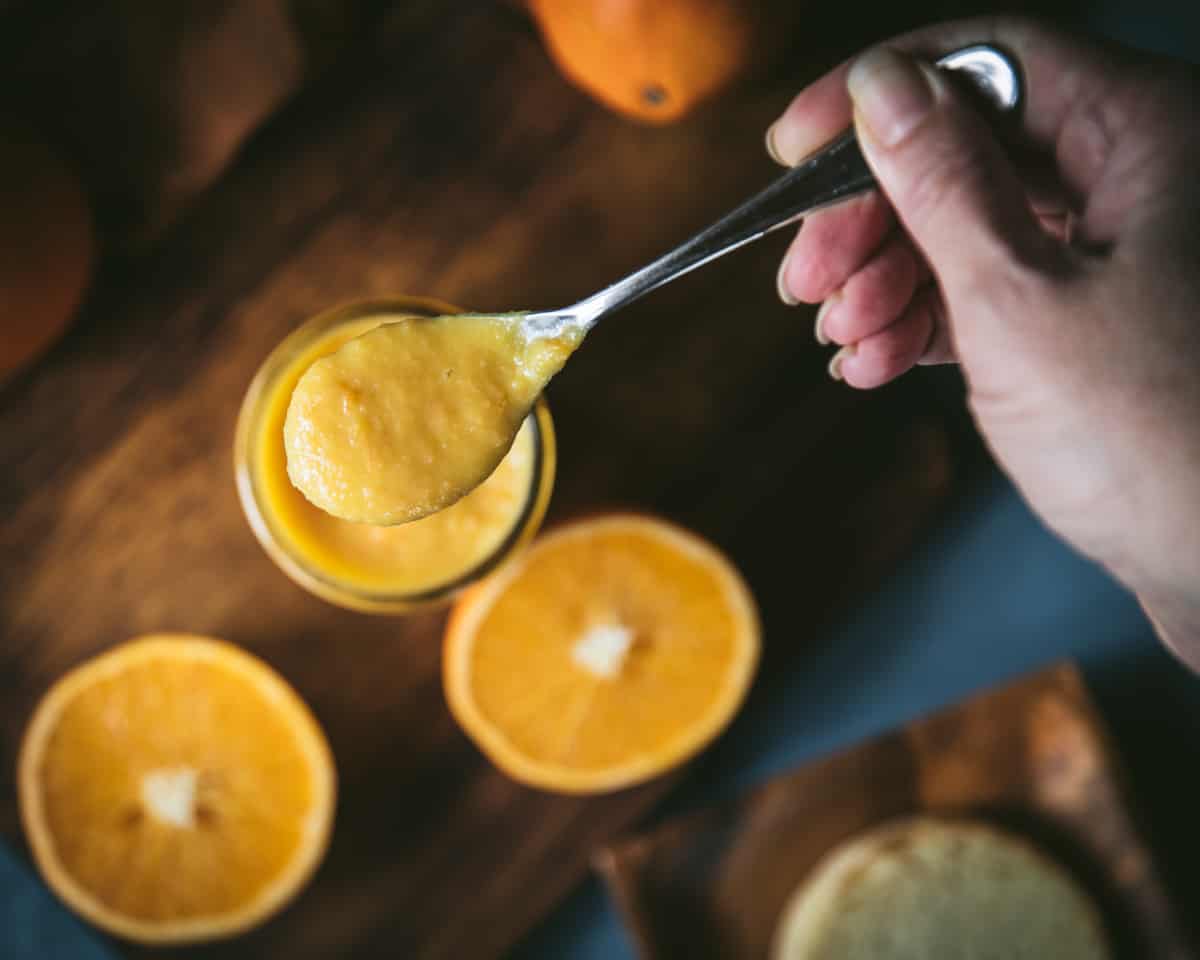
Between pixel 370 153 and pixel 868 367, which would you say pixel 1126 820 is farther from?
pixel 370 153

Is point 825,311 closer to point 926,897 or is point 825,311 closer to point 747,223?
point 747,223

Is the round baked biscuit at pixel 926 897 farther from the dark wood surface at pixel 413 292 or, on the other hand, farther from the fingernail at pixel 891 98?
the fingernail at pixel 891 98

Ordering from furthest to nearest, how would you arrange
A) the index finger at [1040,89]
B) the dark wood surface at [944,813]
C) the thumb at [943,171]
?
the dark wood surface at [944,813] < the index finger at [1040,89] < the thumb at [943,171]

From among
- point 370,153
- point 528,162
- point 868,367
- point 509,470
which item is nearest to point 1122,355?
point 868,367

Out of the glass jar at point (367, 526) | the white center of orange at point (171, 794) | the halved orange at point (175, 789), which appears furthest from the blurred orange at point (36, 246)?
the white center of orange at point (171, 794)

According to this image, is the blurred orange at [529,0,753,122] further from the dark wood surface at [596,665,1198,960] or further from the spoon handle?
the dark wood surface at [596,665,1198,960]

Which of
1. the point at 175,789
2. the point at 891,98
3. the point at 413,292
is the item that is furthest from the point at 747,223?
the point at 175,789

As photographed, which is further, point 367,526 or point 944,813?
point 944,813
